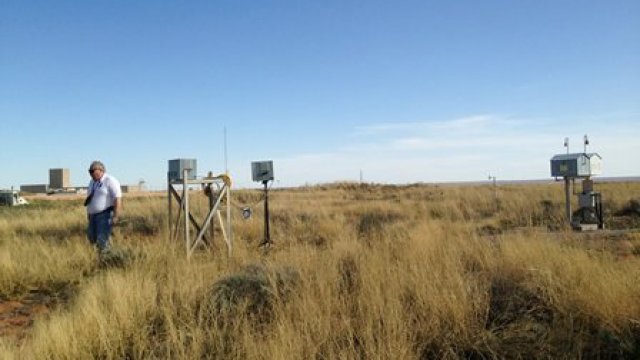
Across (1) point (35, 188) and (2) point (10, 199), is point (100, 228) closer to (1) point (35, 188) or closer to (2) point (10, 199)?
(2) point (10, 199)

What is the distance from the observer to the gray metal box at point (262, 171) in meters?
12.8

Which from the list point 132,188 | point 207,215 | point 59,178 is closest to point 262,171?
point 207,215

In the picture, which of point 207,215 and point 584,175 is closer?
point 207,215

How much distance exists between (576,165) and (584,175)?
372 mm

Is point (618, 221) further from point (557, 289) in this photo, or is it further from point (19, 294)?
point (19, 294)

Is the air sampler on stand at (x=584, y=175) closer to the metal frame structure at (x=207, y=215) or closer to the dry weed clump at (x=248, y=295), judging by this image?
the metal frame structure at (x=207, y=215)

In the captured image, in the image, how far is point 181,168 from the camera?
32.5ft

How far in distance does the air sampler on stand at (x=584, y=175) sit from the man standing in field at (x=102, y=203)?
10.3m

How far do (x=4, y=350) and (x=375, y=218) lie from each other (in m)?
14.7

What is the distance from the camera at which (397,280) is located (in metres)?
6.16

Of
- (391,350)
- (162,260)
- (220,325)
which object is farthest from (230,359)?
(162,260)

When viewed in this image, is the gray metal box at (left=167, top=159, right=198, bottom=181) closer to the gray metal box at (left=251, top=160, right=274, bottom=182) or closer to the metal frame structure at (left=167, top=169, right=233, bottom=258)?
the metal frame structure at (left=167, top=169, right=233, bottom=258)

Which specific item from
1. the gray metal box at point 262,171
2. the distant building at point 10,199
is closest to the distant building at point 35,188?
the distant building at point 10,199

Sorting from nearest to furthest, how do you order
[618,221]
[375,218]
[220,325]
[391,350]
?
[391,350], [220,325], [618,221], [375,218]
